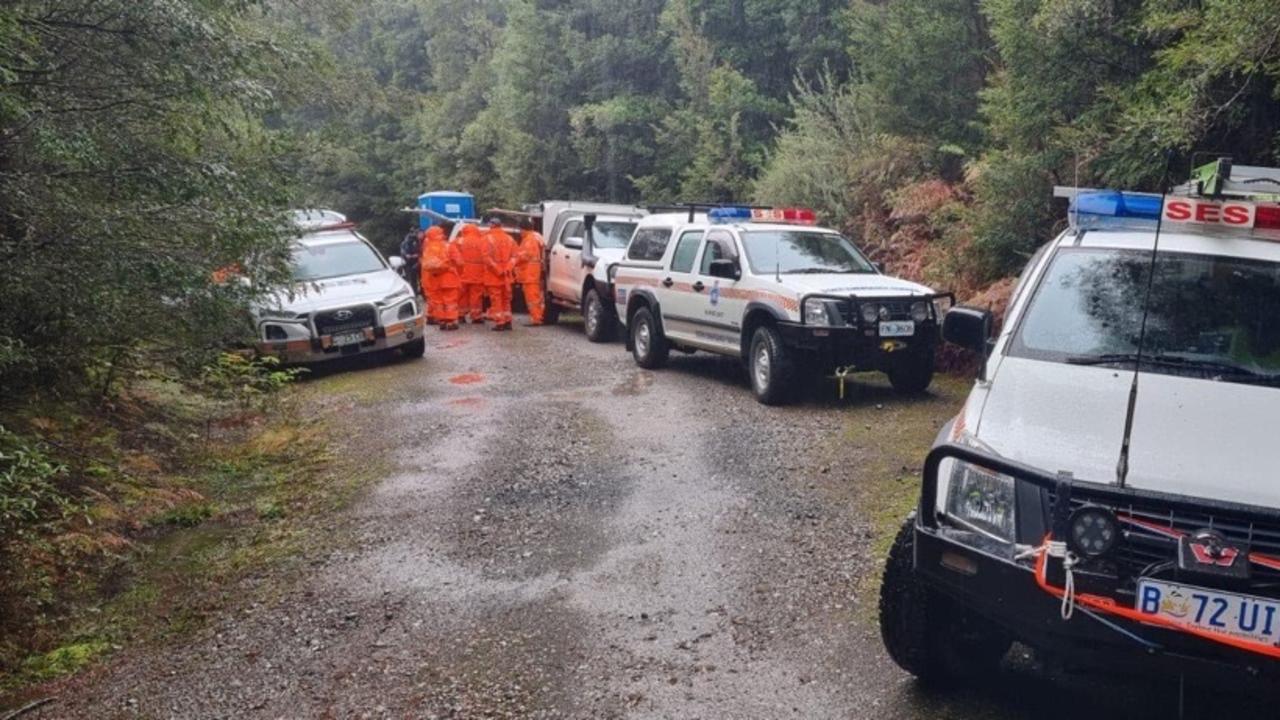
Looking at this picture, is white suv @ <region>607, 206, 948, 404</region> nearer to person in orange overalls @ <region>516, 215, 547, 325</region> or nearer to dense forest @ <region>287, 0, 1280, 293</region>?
dense forest @ <region>287, 0, 1280, 293</region>

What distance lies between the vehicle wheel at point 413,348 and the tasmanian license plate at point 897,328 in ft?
21.5

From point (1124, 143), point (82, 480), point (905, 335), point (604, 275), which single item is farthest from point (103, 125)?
point (604, 275)

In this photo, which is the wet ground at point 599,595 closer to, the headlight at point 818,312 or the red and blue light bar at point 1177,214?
the headlight at point 818,312

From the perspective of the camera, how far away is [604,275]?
1568cm

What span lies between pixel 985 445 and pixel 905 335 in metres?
6.38

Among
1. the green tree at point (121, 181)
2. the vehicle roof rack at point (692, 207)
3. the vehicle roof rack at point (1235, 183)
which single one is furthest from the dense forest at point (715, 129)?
the vehicle roof rack at point (1235, 183)

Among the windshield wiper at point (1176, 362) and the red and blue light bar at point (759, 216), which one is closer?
the windshield wiper at point (1176, 362)

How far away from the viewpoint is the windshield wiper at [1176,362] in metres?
4.14

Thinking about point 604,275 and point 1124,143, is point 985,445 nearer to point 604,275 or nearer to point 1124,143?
point 1124,143

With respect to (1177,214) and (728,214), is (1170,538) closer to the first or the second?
(1177,214)

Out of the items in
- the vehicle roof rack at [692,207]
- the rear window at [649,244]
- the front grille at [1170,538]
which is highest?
the vehicle roof rack at [692,207]

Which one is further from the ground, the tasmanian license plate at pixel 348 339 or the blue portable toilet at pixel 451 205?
the blue portable toilet at pixel 451 205

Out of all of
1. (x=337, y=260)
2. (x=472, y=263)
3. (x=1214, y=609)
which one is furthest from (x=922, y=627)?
(x=472, y=263)

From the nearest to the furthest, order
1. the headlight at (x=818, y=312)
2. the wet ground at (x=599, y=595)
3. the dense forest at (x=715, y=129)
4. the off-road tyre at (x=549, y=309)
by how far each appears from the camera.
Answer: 1. the wet ground at (x=599, y=595)
2. the dense forest at (x=715, y=129)
3. the headlight at (x=818, y=312)
4. the off-road tyre at (x=549, y=309)
